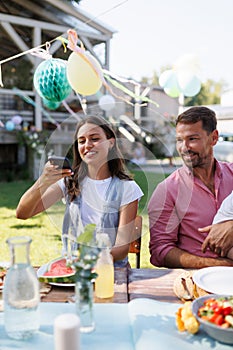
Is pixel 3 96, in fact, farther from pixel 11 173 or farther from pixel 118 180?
pixel 118 180

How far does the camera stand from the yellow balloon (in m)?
1.47

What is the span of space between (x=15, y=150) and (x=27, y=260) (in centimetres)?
598

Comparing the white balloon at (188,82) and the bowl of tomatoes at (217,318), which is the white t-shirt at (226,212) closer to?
the bowl of tomatoes at (217,318)

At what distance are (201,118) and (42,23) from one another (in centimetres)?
489

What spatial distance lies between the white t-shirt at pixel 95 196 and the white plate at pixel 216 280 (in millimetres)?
395

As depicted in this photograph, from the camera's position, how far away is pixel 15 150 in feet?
21.2

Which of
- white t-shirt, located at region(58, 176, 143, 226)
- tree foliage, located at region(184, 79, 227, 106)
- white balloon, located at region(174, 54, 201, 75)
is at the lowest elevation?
white t-shirt, located at region(58, 176, 143, 226)

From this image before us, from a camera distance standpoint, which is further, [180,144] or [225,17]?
[225,17]

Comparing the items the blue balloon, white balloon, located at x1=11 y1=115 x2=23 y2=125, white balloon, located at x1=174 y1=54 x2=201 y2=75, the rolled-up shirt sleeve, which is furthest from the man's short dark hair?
white balloon, located at x1=11 y1=115 x2=23 y2=125

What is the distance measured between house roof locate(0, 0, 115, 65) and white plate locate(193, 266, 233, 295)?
485cm

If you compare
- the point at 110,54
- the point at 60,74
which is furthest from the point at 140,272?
the point at 110,54

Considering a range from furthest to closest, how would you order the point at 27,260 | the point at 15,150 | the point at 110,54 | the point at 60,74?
the point at 15,150
the point at 110,54
the point at 60,74
the point at 27,260

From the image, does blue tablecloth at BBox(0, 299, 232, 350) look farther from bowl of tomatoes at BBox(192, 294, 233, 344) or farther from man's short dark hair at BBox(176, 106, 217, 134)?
man's short dark hair at BBox(176, 106, 217, 134)

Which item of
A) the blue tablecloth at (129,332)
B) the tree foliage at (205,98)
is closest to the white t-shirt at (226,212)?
the blue tablecloth at (129,332)
